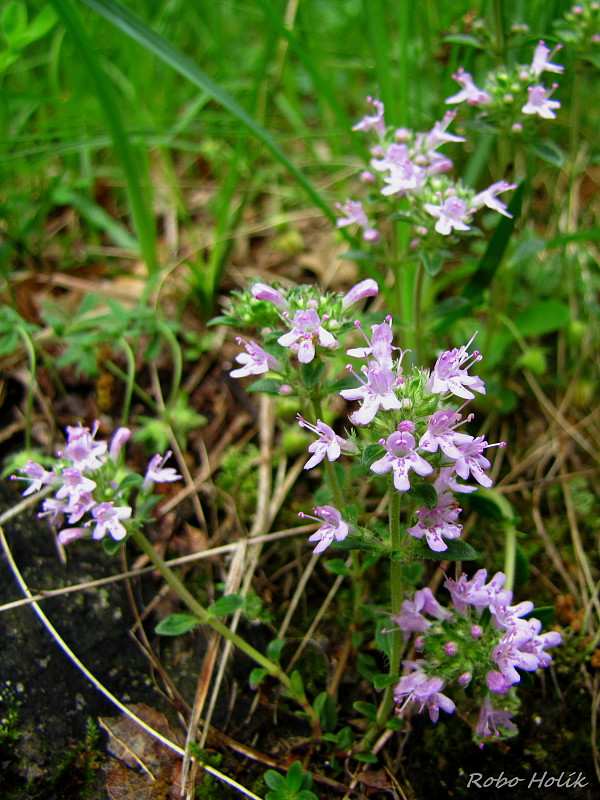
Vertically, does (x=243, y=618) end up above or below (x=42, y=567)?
below

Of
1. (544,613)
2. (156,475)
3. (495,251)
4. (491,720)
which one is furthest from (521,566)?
(156,475)

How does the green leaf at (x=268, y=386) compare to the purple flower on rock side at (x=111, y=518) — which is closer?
the purple flower on rock side at (x=111, y=518)

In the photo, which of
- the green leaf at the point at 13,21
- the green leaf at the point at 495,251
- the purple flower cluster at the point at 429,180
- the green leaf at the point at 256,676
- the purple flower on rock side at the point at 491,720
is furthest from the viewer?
the green leaf at the point at 13,21

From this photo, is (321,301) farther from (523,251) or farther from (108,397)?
(108,397)

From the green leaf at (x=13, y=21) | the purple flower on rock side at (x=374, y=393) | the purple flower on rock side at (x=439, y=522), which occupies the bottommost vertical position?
the purple flower on rock side at (x=439, y=522)

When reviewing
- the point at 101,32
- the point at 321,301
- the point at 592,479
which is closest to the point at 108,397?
the point at 321,301

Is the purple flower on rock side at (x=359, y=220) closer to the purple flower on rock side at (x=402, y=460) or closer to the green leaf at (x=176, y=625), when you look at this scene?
the purple flower on rock side at (x=402, y=460)

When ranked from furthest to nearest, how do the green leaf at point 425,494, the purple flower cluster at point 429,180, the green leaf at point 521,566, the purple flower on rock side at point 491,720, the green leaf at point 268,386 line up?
the green leaf at point 521,566
the purple flower cluster at point 429,180
the green leaf at point 268,386
the purple flower on rock side at point 491,720
the green leaf at point 425,494

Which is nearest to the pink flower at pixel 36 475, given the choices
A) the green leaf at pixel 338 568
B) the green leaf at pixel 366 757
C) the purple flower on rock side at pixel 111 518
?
the purple flower on rock side at pixel 111 518
